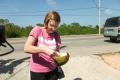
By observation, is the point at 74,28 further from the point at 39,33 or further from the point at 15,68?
the point at 39,33

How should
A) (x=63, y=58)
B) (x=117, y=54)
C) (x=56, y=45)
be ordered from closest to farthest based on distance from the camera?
1. (x=63, y=58)
2. (x=56, y=45)
3. (x=117, y=54)

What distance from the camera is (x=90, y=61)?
1078 cm

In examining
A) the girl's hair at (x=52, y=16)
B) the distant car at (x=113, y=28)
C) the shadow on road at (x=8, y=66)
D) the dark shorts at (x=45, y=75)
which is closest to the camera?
the girl's hair at (x=52, y=16)

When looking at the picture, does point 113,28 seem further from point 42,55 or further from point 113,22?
point 42,55

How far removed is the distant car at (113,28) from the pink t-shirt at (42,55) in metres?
16.3

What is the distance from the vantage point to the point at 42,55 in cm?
445

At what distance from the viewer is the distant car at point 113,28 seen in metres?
20.5

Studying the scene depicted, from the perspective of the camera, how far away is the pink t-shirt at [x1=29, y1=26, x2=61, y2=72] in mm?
4445

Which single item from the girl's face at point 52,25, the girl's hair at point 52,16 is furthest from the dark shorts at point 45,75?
the girl's hair at point 52,16

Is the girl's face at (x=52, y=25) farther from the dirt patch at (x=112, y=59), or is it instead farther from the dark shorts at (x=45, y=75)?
the dirt patch at (x=112, y=59)

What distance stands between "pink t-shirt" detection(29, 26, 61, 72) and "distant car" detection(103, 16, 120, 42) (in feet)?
53.4

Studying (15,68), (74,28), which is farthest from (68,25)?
(15,68)

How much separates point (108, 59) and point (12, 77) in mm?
4000

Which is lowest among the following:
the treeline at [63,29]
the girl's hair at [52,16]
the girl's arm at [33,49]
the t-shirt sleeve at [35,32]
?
the treeline at [63,29]
